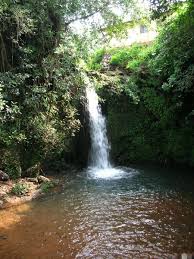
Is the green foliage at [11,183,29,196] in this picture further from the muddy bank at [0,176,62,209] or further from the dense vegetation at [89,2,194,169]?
the dense vegetation at [89,2,194,169]

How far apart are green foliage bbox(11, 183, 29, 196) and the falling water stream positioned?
2.14 ft

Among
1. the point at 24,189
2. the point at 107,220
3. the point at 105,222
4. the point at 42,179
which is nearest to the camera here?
the point at 105,222

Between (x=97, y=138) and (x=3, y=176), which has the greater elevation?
(x=97, y=138)

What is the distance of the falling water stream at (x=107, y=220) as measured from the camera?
237 inches

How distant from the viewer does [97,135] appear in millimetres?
14102

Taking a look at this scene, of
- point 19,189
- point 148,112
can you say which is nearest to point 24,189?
point 19,189

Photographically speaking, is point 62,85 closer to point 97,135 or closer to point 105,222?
point 97,135

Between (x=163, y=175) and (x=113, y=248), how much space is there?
19.2 ft

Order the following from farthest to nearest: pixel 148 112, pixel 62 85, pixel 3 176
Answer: pixel 148 112
pixel 62 85
pixel 3 176

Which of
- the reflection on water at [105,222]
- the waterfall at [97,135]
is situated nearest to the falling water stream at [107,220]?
the reflection on water at [105,222]

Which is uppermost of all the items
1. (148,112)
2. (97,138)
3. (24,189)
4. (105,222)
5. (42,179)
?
(148,112)

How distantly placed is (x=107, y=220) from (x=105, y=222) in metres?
0.13

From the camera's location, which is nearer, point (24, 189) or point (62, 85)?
point (24, 189)

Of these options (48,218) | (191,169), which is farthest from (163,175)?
(48,218)
